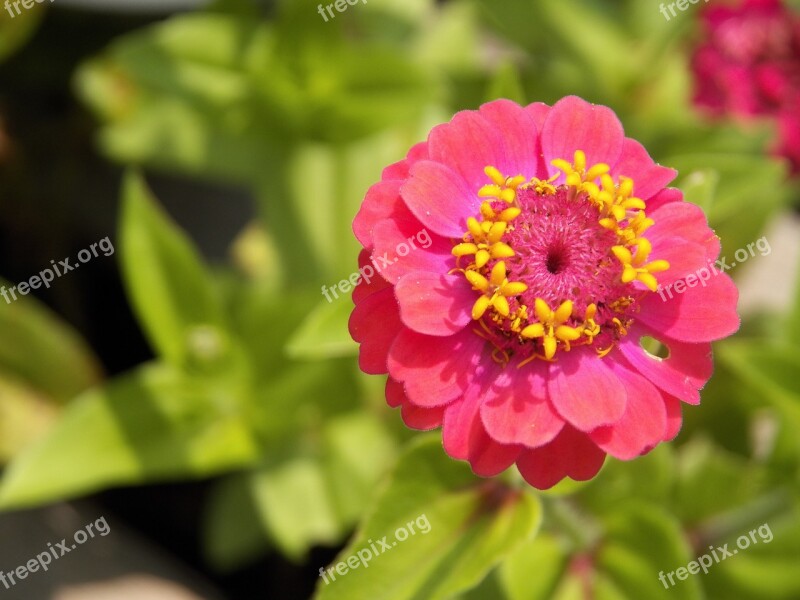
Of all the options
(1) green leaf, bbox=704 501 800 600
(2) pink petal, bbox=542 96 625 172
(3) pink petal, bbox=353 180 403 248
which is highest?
(3) pink petal, bbox=353 180 403 248

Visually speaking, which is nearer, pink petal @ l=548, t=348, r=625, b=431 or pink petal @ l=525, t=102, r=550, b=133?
pink petal @ l=548, t=348, r=625, b=431

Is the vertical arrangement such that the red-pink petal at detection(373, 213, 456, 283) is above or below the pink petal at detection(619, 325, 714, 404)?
above

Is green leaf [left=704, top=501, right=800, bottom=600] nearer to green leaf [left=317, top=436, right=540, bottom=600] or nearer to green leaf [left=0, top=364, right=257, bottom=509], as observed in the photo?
green leaf [left=317, top=436, right=540, bottom=600]

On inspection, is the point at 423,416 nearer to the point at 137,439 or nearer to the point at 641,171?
the point at 641,171

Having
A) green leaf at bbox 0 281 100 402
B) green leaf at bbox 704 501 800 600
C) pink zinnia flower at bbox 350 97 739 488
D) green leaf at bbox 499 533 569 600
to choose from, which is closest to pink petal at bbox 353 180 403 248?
pink zinnia flower at bbox 350 97 739 488

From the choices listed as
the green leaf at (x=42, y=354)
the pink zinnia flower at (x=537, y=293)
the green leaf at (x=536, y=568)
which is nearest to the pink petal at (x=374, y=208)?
the pink zinnia flower at (x=537, y=293)

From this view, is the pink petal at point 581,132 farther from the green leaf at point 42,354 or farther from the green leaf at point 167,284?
the green leaf at point 42,354
